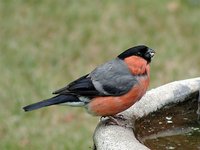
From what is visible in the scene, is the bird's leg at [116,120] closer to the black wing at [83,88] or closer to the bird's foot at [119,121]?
the bird's foot at [119,121]

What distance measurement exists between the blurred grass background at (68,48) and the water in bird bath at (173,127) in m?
2.05

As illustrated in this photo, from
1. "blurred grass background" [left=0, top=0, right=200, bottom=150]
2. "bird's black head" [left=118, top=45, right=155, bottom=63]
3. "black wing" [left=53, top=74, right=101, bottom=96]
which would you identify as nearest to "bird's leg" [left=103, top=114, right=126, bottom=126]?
"black wing" [left=53, top=74, right=101, bottom=96]

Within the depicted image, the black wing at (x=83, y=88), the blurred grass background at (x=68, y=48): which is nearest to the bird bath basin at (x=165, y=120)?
the black wing at (x=83, y=88)

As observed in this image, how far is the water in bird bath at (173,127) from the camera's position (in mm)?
3125

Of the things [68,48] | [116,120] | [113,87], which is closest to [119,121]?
[116,120]

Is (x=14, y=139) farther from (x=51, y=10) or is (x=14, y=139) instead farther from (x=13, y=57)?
(x=51, y=10)

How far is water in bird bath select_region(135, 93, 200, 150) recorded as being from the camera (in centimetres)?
312

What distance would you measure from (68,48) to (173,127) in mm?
3842

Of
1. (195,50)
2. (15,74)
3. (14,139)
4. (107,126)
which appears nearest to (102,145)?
(107,126)

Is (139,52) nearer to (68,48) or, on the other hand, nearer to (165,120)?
(165,120)

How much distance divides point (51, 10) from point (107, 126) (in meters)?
4.80

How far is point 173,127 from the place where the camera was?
332cm

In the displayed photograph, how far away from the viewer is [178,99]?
3424mm

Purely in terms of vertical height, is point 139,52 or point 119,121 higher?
point 139,52
